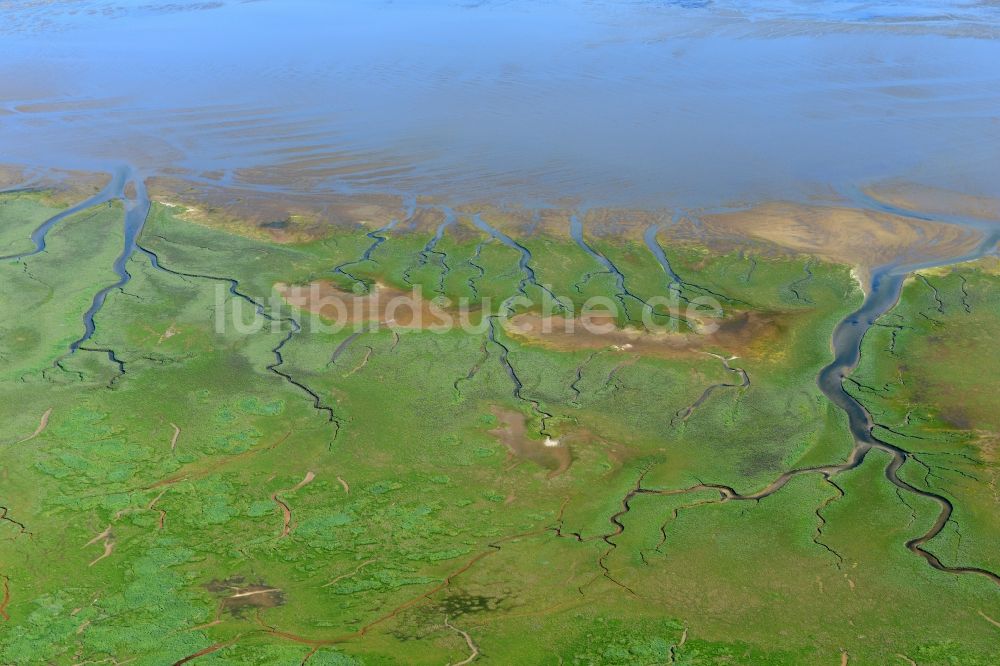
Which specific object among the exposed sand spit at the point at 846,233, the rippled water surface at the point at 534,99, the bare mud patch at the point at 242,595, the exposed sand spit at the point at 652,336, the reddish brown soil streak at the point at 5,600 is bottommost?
the bare mud patch at the point at 242,595

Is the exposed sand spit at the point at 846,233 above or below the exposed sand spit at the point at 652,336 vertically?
above

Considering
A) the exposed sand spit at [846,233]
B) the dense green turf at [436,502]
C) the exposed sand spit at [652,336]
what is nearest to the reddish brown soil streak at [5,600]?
the dense green turf at [436,502]

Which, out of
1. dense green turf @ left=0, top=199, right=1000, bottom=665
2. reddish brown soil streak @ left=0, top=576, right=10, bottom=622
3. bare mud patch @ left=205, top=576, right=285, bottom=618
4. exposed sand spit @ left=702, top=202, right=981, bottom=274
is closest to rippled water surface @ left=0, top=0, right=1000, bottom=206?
exposed sand spit @ left=702, top=202, right=981, bottom=274

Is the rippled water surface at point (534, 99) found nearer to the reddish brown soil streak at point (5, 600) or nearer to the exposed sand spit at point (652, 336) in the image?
the exposed sand spit at point (652, 336)

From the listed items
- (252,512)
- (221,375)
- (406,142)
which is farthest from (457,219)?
(252,512)

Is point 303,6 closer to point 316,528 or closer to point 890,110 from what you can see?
point 890,110
